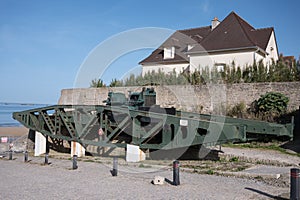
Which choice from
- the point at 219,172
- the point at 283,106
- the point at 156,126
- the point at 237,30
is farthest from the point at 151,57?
the point at 219,172

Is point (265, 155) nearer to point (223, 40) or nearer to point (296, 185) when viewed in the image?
point (296, 185)

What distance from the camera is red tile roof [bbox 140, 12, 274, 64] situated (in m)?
25.3

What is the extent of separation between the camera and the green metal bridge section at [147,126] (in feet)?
31.3

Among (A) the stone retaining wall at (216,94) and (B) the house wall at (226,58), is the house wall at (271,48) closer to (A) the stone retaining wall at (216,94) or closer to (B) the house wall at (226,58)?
(B) the house wall at (226,58)

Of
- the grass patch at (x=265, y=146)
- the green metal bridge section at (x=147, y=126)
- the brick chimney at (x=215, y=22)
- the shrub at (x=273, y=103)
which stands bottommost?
the grass patch at (x=265, y=146)

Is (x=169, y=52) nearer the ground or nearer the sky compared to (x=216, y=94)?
nearer the sky

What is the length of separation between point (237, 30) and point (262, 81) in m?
10.9

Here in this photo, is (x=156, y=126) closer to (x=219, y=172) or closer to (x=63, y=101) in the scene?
(x=219, y=172)

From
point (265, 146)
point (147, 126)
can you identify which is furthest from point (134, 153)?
point (265, 146)

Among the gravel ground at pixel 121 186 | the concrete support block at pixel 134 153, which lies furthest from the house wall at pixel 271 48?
the gravel ground at pixel 121 186

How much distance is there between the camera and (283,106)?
48.0 ft

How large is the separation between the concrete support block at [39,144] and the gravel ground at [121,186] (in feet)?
19.9

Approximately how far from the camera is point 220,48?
83.1 feet

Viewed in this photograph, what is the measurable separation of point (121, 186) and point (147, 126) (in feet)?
13.7
